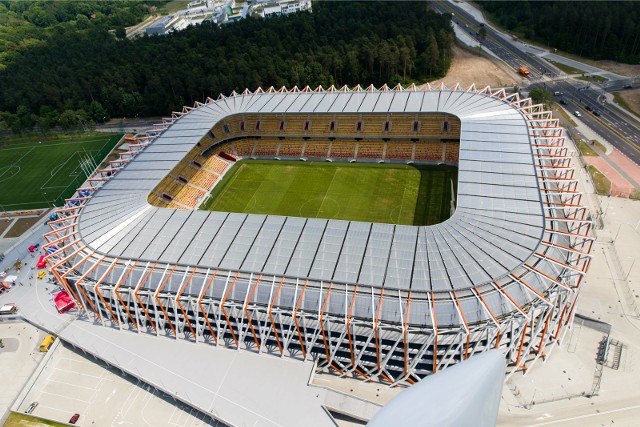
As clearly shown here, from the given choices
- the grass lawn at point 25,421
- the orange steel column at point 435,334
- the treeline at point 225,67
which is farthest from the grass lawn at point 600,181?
the grass lawn at point 25,421

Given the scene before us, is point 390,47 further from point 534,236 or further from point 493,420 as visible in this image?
point 493,420

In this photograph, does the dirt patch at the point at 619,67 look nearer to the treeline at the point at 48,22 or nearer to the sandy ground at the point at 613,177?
the sandy ground at the point at 613,177

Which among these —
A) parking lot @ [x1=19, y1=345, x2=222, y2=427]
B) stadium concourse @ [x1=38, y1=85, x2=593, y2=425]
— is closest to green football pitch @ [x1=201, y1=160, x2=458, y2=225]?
stadium concourse @ [x1=38, y1=85, x2=593, y2=425]

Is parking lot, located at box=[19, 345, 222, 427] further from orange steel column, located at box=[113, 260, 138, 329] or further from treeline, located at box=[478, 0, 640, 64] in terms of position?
treeline, located at box=[478, 0, 640, 64]

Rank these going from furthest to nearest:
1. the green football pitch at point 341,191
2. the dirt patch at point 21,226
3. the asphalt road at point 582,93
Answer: the asphalt road at point 582,93, the dirt patch at point 21,226, the green football pitch at point 341,191

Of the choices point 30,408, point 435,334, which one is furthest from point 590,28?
point 30,408

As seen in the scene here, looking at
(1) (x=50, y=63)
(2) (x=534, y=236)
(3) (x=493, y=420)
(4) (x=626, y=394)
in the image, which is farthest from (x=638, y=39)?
(1) (x=50, y=63)
